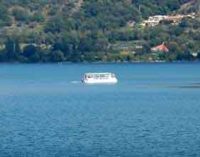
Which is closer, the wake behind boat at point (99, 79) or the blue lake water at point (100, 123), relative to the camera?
the blue lake water at point (100, 123)

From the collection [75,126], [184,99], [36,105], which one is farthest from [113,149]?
[184,99]

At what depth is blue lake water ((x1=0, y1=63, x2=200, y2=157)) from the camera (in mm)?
59344

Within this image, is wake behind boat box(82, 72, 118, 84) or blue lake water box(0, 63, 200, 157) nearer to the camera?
blue lake water box(0, 63, 200, 157)

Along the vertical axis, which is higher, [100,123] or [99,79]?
[100,123]

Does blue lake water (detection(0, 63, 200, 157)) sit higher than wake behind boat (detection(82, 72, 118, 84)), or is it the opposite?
blue lake water (detection(0, 63, 200, 157))

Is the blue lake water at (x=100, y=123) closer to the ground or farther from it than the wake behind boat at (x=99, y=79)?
farther from it

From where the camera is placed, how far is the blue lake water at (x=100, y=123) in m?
59.3

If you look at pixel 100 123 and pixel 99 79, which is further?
pixel 99 79

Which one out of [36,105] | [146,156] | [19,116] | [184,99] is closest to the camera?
[146,156]

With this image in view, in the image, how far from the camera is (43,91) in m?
122

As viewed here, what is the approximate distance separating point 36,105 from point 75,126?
23529mm

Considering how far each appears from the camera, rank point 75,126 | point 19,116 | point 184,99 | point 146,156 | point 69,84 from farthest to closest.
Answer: point 69,84
point 184,99
point 19,116
point 75,126
point 146,156

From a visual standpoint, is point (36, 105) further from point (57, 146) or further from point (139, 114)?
point (57, 146)

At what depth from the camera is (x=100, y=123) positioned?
7444cm
